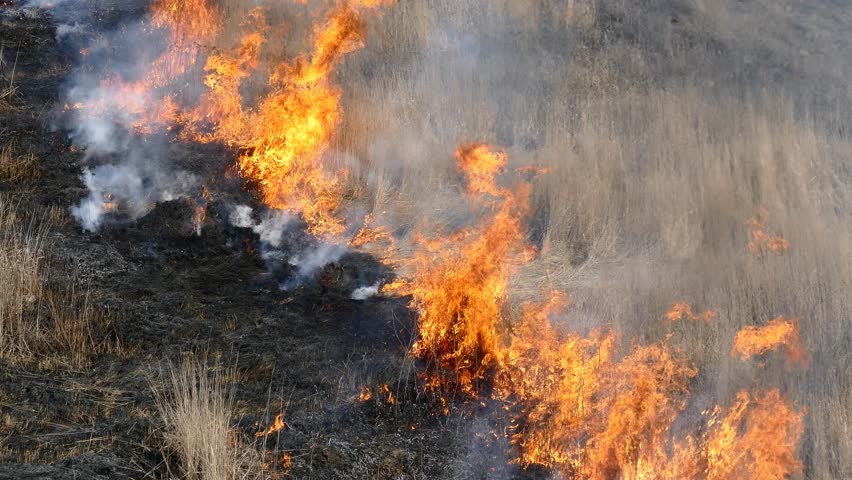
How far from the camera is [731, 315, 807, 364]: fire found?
743cm

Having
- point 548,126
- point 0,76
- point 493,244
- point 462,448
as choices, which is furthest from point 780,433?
point 0,76

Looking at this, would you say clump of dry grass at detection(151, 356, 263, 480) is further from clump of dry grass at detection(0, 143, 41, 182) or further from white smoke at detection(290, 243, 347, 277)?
clump of dry grass at detection(0, 143, 41, 182)

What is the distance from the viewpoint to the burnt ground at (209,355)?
6.29 meters

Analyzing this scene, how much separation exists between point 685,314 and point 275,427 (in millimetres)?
3682

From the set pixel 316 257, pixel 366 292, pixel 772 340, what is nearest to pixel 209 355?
pixel 366 292

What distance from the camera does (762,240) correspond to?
26.9 feet

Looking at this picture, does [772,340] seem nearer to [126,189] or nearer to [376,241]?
[376,241]

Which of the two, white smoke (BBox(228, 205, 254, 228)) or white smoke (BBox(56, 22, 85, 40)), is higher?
white smoke (BBox(56, 22, 85, 40))

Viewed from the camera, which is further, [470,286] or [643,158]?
[643,158]

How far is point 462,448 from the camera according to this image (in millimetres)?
6645

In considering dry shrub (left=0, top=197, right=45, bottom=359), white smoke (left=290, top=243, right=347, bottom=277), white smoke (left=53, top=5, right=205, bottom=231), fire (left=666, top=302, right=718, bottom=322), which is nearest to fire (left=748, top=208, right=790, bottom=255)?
fire (left=666, top=302, right=718, bottom=322)

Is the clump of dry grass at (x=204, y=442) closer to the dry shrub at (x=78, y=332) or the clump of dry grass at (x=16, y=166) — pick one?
the dry shrub at (x=78, y=332)

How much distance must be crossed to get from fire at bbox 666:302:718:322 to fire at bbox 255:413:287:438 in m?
3.46

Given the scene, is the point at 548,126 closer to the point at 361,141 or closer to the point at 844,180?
the point at 361,141
